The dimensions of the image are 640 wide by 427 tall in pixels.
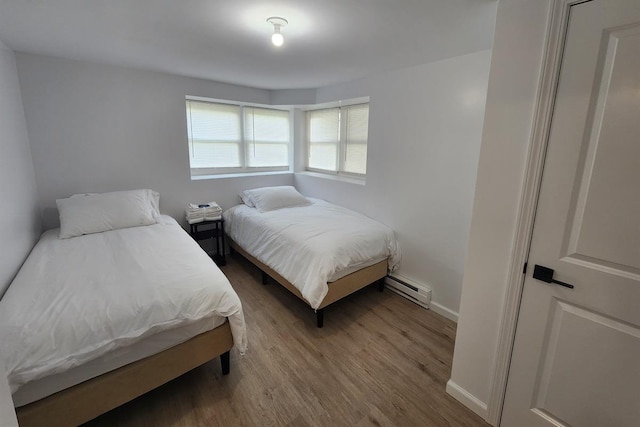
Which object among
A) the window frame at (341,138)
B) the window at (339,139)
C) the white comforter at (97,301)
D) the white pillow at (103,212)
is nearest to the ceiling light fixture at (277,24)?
the white comforter at (97,301)

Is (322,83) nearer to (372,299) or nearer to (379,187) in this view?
(379,187)

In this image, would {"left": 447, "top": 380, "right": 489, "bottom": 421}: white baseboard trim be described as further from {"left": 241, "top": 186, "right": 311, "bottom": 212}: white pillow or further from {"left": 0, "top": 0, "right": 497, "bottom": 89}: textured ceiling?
{"left": 241, "top": 186, "right": 311, "bottom": 212}: white pillow

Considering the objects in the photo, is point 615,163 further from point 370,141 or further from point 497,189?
point 370,141

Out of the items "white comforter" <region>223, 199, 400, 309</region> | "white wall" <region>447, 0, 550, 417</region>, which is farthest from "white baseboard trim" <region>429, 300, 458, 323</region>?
"white wall" <region>447, 0, 550, 417</region>

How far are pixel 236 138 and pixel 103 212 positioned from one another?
6.22 ft

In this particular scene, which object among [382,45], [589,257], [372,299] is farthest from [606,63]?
[372,299]

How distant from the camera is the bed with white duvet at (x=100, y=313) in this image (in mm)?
1177

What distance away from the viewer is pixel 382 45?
206 centimetres

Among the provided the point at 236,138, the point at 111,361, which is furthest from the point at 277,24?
the point at 236,138

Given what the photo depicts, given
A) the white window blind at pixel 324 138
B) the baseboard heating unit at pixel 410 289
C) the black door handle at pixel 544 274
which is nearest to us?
the black door handle at pixel 544 274

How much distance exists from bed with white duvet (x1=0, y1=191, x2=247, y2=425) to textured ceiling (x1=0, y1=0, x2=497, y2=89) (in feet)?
5.04

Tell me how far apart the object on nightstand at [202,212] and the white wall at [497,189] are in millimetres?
2796

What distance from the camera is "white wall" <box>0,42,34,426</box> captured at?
1772 millimetres

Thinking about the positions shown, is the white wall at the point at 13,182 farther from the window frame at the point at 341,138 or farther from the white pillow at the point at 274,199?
the window frame at the point at 341,138
